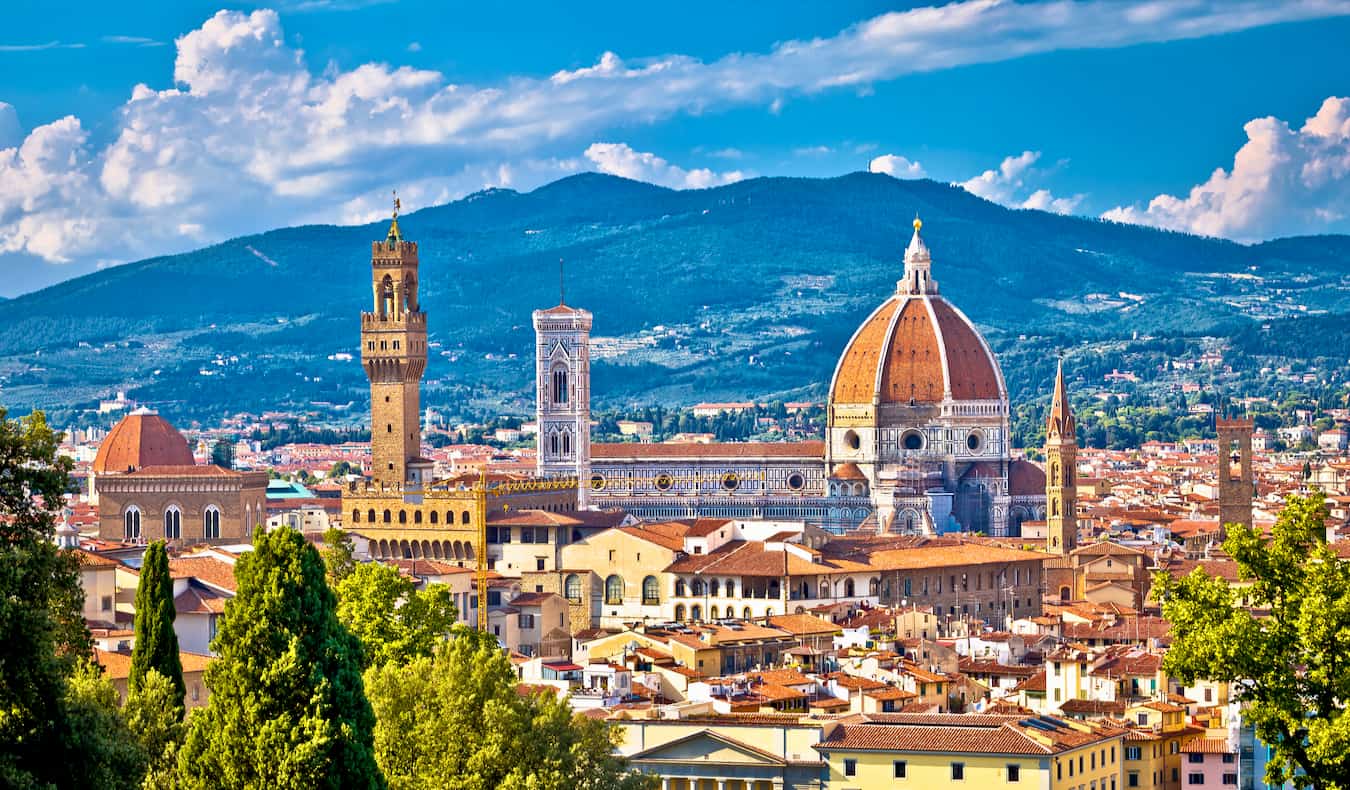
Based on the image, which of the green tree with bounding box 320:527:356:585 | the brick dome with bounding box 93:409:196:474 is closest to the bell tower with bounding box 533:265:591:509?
the brick dome with bounding box 93:409:196:474

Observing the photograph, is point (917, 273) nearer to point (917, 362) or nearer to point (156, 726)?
point (917, 362)

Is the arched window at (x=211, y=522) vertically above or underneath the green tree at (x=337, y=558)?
above

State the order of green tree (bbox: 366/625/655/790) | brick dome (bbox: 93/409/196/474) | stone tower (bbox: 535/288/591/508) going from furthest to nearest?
stone tower (bbox: 535/288/591/508), brick dome (bbox: 93/409/196/474), green tree (bbox: 366/625/655/790)

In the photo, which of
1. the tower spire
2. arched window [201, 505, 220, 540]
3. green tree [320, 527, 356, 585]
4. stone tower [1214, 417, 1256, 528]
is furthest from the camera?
the tower spire

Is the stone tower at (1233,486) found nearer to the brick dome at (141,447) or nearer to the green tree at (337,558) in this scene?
the brick dome at (141,447)

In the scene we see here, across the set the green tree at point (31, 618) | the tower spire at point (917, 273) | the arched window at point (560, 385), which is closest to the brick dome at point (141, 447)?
the arched window at point (560, 385)

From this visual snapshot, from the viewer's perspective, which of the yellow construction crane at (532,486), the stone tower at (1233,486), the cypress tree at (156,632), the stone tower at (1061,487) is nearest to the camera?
the cypress tree at (156,632)

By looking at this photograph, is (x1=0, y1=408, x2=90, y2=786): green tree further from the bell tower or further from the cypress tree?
the bell tower
